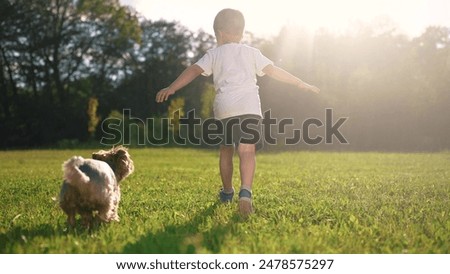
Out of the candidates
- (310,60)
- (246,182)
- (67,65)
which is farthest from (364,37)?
(246,182)

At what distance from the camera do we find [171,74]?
33500mm

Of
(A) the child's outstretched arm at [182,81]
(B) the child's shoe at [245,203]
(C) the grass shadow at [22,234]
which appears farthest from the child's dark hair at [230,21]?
(C) the grass shadow at [22,234]

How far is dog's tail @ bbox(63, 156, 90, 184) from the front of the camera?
3840mm

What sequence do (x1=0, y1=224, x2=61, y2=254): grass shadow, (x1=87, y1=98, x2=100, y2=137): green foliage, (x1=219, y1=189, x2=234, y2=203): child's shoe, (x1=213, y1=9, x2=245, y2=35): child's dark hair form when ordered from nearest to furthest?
(x1=0, y1=224, x2=61, y2=254): grass shadow, (x1=213, y1=9, x2=245, y2=35): child's dark hair, (x1=219, y1=189, x2=234, y2=203): child's shoe, (x1=87, y1=98, x2=100, y2=137): green foliage

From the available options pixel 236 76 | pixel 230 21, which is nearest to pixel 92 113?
pixel 230 21

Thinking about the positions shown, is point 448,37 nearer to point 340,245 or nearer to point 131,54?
point 340,245

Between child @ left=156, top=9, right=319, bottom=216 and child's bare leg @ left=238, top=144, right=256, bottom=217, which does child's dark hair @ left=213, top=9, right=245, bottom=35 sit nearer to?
child @ left=156, top=9, right=319, bottom=216

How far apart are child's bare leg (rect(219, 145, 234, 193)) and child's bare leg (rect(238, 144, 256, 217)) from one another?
49 cm

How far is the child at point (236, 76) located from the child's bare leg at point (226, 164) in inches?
15.2

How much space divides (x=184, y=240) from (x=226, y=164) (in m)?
1.90

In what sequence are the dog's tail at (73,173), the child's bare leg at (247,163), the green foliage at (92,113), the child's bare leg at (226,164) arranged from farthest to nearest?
the green foliage at (92,113)
the child's bare leg at (226,164)
the child's bare leg at (247,163)
the dog's tail at (73,173)

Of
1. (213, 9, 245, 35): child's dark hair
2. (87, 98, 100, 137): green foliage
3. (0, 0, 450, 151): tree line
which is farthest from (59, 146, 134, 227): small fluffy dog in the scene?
(87, 98, 100, 137): green foliage

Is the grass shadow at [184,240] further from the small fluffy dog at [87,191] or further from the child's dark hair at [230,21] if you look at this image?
the child's dark hair at [230,21]

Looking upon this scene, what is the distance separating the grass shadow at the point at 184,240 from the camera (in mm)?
3549
